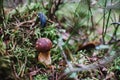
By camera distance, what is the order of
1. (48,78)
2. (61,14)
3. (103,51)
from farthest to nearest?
1. (61,14)
2. (103,51)
3. (48,78)

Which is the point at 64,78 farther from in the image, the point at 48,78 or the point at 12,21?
the point at 12,21

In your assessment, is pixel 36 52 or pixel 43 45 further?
pixel 36 52

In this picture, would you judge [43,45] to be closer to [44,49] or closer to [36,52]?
[44,49]

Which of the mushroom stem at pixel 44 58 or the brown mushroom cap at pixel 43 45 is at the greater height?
the brown mushroom cap at pixel 43 45

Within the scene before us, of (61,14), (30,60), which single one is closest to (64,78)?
(30,60)

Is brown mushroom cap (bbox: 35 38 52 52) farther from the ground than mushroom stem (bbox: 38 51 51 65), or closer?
farther from the ground

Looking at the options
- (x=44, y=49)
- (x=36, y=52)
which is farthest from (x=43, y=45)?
(x=36, y=52)

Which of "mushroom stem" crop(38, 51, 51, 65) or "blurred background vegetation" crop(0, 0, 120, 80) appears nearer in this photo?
"blurred background vegetation" crop(0, 0, 120, 80)

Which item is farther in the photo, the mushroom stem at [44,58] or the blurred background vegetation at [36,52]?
the mushroom stem at [44,58]
